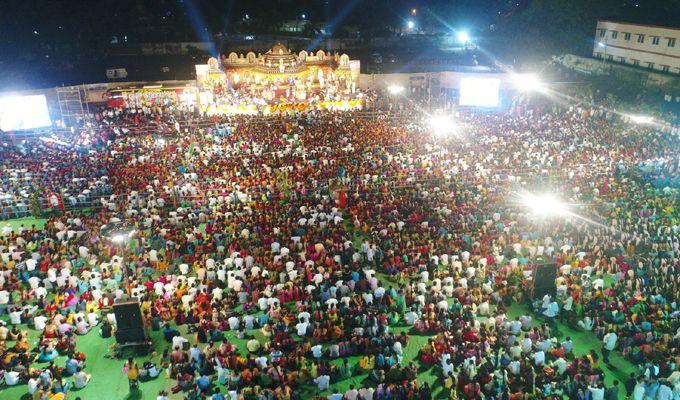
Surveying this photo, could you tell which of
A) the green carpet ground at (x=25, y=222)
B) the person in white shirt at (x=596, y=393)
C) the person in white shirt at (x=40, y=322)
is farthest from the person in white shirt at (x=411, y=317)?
the green carpet ground at (x=25, y=222)

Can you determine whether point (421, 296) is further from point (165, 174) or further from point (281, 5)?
point (281, 5)

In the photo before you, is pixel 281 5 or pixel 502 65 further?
pixel 281 5

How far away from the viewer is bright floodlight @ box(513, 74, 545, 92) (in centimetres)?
3572

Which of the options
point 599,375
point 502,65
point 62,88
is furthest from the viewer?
point 502,65


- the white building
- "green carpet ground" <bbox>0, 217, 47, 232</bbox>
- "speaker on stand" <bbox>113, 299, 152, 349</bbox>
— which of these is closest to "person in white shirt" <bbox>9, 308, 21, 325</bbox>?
"speaker on stand" <bbox>113, 299, 152, 349</bbox>

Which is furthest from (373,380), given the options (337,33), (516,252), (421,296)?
(337,33)

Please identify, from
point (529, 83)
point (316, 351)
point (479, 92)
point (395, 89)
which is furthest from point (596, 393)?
point (395, 89)

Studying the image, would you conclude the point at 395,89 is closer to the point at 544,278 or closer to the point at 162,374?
the point at 544,278

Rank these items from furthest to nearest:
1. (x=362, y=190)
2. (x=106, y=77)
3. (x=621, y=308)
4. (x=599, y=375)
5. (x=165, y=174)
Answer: (x=106, y=77)
(x=165, y=174)
(x=362, y=190)
(x=621, y=308)
(x=599, y=375)

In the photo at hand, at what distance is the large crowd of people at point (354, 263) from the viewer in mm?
11555

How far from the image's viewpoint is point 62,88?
3344 centimetres

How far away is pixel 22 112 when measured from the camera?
28953 millimetres

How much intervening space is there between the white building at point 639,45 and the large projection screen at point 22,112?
36.6m

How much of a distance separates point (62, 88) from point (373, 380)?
3037 cm
